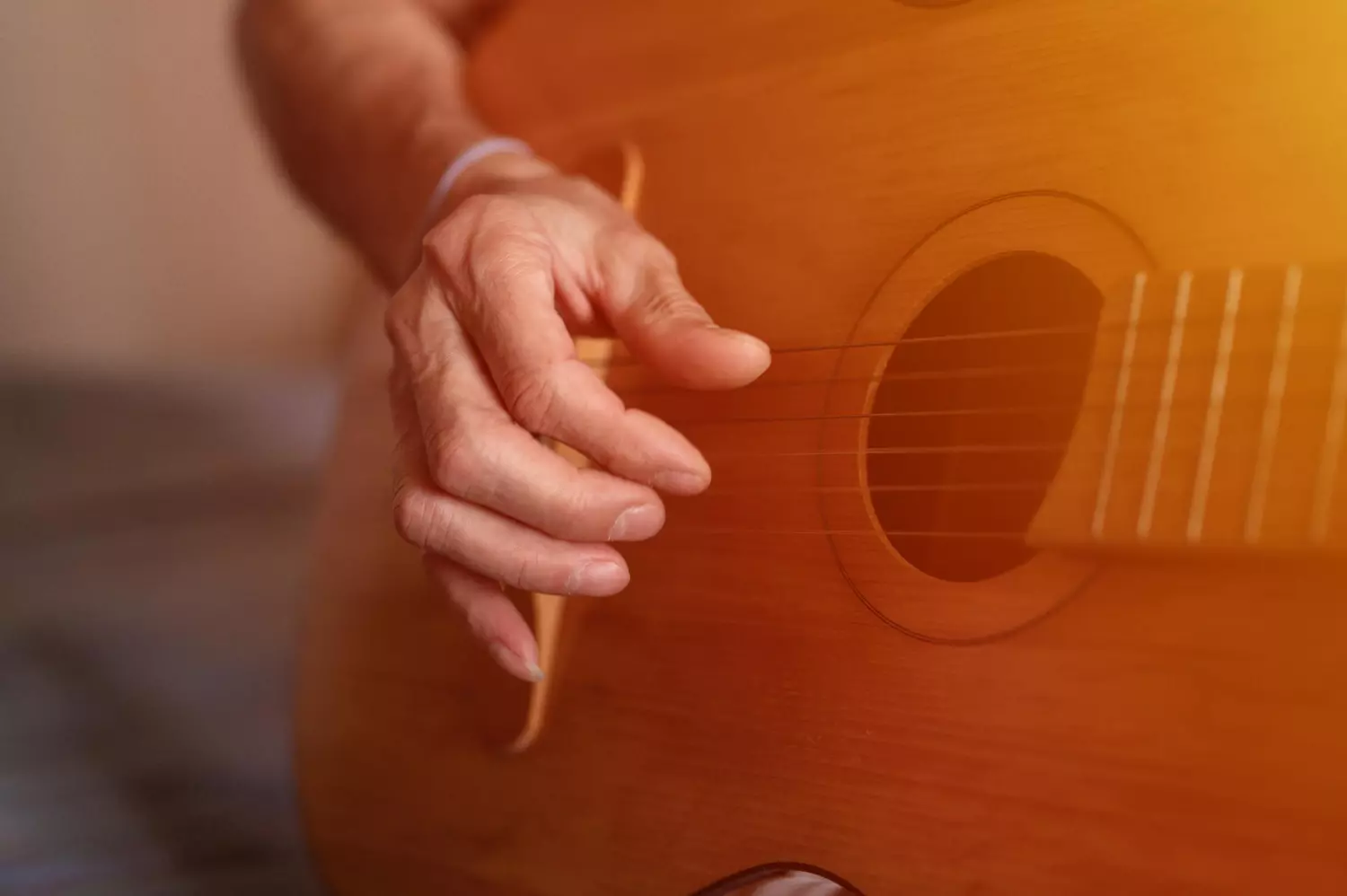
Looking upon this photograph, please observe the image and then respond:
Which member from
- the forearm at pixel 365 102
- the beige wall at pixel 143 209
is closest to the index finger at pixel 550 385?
the forearm at pixel 365 102

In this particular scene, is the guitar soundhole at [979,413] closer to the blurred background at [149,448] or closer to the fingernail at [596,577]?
the fingernail at [596,577]

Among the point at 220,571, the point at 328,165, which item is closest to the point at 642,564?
the point at 328,165

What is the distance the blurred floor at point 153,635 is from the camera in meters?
0.88

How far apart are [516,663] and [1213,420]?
41 centimetres

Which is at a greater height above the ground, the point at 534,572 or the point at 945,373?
the point at 945,373

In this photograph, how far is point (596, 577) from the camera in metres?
0.57

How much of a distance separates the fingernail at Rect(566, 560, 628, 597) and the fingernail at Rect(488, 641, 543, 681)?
69 mm

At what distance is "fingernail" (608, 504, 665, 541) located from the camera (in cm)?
56

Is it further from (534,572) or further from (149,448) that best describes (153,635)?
(534,572)

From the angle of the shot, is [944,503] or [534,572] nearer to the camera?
[534,572]

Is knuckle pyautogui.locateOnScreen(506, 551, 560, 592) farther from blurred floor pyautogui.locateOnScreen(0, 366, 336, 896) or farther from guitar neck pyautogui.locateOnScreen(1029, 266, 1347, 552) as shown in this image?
blurred floor pyautogui.locateOnScreen(0, 366, 336, 896)

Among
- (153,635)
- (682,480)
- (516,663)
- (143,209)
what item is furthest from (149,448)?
(682,480)

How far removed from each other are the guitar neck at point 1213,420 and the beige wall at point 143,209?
154cm

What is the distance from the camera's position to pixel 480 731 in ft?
2.48
